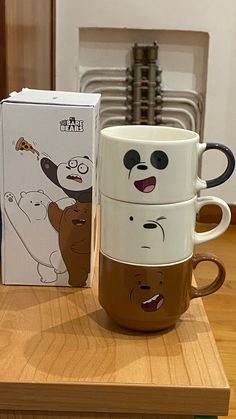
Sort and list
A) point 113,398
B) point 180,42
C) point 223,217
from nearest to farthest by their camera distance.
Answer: point 113,398
point 223,217
point 180,42

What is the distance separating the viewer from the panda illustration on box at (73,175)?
745mm

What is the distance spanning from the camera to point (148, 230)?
25.1 inches

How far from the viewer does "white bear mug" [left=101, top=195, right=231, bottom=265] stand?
0.64 metres

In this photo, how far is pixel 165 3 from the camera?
7.86 feet

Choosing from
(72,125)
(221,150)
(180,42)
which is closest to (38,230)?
(72,125)

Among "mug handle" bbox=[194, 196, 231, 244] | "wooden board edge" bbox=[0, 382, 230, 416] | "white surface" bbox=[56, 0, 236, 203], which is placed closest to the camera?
"wooden board edge" bbox=[0, 382, 230, 416]

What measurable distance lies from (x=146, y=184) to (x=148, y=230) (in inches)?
1.9

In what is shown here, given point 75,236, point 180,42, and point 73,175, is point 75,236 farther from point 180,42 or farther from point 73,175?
point 180,42

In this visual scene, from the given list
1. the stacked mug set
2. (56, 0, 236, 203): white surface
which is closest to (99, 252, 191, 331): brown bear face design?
the stacked mug set

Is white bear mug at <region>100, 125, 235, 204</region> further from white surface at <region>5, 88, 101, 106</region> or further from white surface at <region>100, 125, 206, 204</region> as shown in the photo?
white surface at <region>5, 88, 101, 106</region>

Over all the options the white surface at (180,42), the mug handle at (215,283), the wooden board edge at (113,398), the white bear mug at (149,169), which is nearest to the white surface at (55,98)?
the white bear mug at (149,169)

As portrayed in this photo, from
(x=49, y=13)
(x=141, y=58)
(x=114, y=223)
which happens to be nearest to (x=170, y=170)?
(x=114, y=223)

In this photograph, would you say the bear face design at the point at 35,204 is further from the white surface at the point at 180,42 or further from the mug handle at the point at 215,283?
the white surface at the point at 180,42

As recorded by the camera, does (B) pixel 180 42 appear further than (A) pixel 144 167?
Yes
